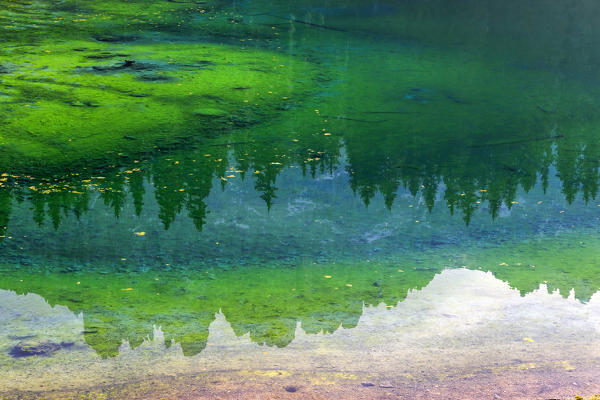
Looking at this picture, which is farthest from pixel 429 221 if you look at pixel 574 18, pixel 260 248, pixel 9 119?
pixel 574 18

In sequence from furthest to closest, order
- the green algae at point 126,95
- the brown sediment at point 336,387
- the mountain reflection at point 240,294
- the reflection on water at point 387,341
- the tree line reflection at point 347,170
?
the green algae at point 126,95 → the tree line reflection at point 347,170 → the mountain reflection at point 240,294 → the reflection on water at point 387,341 → the brown sediment at point 336,387

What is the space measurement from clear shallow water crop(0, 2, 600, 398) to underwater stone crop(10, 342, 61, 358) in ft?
0.04

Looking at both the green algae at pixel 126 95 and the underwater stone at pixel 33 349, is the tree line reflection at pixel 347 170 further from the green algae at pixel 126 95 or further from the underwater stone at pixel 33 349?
the underwater stone at pixel 33 349

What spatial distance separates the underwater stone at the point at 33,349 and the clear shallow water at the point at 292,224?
12mm

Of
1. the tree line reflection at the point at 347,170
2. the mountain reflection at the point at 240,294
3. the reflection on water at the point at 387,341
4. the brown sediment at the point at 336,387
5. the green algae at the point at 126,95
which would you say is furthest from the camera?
the green algae at the point at 126,95

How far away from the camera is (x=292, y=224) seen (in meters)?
5.41

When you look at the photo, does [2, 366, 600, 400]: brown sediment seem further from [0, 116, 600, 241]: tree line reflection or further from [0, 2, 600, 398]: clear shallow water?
[0, 116, 600, 241]: tree line reflection

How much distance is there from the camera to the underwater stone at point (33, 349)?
3492mm

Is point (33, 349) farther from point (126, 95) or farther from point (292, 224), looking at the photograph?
point (126, 95)

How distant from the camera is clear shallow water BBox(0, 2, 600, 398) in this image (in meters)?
3.50

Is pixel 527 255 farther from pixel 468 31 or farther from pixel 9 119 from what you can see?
pixel 468 31

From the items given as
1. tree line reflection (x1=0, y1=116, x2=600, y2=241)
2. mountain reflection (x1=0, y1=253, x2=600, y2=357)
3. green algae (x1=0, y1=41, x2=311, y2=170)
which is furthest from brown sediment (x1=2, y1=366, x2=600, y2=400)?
green algae (x1=0, y1=41, x2=311, y2=170)

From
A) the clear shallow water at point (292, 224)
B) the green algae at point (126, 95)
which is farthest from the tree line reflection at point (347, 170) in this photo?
the green algae at point (126, 95)

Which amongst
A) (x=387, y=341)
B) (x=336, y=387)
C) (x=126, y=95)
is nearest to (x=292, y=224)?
(x=387, y=341)
